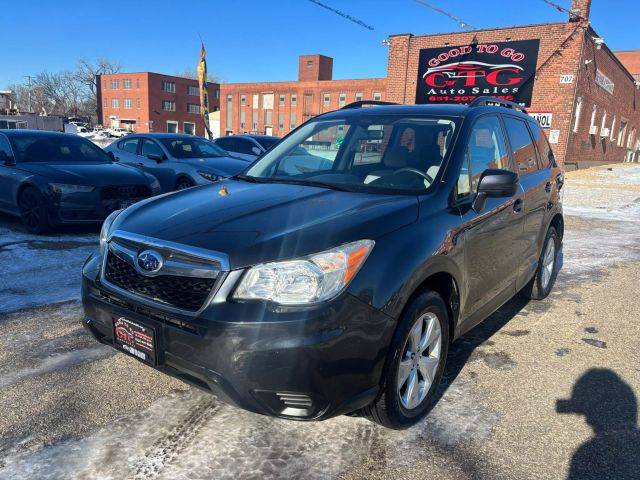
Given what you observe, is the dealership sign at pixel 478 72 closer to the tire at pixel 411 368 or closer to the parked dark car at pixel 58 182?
the parked dark car at pixel 58 182

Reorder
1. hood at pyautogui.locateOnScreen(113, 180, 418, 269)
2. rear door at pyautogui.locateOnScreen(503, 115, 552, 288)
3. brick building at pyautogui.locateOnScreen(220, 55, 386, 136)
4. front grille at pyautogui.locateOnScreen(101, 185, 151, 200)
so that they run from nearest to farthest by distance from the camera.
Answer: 1. hood at pyautogui.locateOnScreen(113, 180, 418, 269)
2. rear door at pyautogui.locateOnScreen(503, 115, 552, 288)
3. front grille at pyautogui.locateOnScreen(101, 185, 151, 200)
4. brick building at pyautogui.locateOnScreen(220, 55, 386, 136)

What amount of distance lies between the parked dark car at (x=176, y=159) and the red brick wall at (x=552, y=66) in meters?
17.2

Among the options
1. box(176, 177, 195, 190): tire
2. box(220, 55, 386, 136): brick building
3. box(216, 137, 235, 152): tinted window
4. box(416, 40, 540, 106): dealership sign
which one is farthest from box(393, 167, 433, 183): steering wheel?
box(220, 55, 386, 136): brick building

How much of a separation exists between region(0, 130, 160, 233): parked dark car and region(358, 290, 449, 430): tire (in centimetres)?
561

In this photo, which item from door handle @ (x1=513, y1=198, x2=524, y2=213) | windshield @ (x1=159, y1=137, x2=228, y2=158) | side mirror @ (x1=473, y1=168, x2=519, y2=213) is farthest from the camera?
windshield @ (x1=159, y1=137, x2=228, y2=158)

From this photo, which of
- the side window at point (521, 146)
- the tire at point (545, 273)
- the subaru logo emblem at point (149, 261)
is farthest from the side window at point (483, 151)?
the subaru logo emblem at point (149, 261)

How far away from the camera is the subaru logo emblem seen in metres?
2.44

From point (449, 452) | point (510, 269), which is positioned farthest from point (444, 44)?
point (449, 452)

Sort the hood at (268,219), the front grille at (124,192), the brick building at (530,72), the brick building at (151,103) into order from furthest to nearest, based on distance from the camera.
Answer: the brick building at (151,103)
the brick building at (530,72)
the front grille at (124,192)
the hood at (268,219)

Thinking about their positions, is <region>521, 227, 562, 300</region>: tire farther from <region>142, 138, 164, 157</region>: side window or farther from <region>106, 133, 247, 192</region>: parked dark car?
<region>142, 138, 164, 157</region>: side window

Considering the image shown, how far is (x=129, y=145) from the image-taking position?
10.6 meters

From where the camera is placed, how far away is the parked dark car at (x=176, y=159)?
31.2ft

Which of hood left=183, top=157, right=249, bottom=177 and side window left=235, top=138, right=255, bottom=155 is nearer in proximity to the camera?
hood left=183, top=157, right=249, bottom=177

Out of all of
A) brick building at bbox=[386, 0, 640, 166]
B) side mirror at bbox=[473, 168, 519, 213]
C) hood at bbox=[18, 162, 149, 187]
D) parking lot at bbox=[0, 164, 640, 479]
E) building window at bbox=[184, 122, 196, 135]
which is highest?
brick building at bbox=[386, 0, 640, 166]
